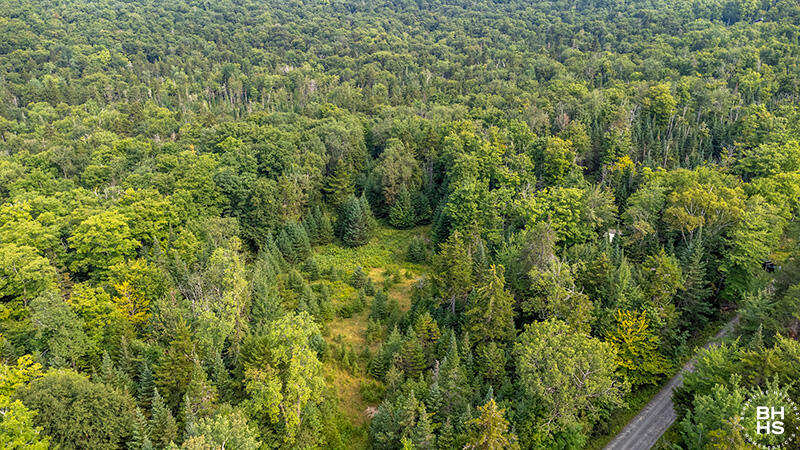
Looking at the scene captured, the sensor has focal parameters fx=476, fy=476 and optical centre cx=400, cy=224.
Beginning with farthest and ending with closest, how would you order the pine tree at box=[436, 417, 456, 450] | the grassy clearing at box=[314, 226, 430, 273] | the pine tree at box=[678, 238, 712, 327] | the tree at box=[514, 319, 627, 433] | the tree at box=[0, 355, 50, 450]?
the grassy clearing at box=[314, 226, 430, 273]
the pine tree at box=[678, 238, 712, 327]
the tree at box=[514, 319, 627, 433]
the pine tree at box=[436, 417, 456, 450]
the tree at box=[0, 355, 50, 450]

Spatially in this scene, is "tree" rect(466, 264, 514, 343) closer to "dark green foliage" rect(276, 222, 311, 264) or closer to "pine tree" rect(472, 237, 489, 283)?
→ "pine tree" rect(472, 237, 489, 283)

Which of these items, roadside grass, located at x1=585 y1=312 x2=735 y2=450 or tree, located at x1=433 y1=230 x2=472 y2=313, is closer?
roadside grass, located at x1=585 y1=312 x2=735 y2=450

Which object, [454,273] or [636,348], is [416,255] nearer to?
[454,273]

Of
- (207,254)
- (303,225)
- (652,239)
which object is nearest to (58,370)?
(207,254)

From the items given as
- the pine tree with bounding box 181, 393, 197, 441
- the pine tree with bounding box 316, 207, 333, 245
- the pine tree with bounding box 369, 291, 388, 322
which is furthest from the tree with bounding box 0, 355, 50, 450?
the pine tree with bounding box 316, 207, 333, 245

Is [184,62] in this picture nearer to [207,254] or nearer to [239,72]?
[239,72]

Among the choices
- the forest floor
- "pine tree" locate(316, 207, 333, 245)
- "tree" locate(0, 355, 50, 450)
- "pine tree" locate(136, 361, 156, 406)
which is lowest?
the forest floor
